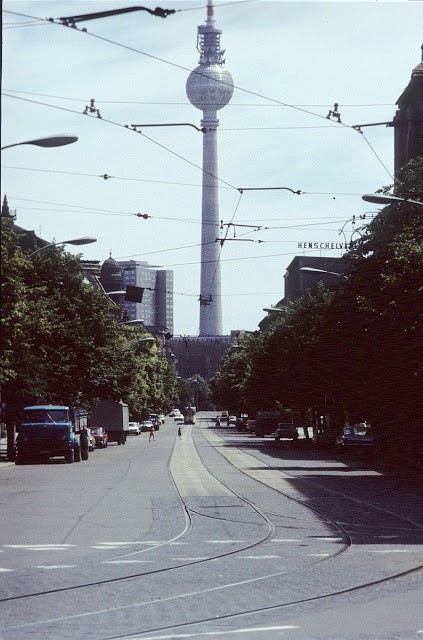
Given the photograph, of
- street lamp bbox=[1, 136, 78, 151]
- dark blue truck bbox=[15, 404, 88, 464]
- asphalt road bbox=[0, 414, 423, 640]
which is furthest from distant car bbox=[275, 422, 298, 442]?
street lamp bbox=[1, 136, 78, 151]

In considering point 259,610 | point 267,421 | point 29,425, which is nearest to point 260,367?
point 267,421

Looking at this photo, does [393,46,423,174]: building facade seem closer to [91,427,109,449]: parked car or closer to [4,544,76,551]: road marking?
[91,427,109,449]: parked car

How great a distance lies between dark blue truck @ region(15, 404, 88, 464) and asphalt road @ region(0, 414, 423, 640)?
1974 cm

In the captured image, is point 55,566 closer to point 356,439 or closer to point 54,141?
point 54,141

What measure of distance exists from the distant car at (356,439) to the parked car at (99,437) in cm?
2295

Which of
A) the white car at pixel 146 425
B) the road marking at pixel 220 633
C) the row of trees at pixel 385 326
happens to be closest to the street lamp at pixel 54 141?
the road marking at pixel 220 633

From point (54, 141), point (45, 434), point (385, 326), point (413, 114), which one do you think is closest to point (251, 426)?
point (413, 114)

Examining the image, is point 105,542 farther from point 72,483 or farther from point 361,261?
point 361,261

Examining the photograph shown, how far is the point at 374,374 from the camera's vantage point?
46906 mm

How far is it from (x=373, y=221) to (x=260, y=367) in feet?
164

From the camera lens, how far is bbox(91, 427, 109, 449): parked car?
87.0m

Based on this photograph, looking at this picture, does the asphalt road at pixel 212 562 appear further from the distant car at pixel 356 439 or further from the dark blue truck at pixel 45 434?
the distant car at pixel 356 439

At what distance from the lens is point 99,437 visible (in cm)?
8750

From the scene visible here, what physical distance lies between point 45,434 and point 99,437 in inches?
1227
